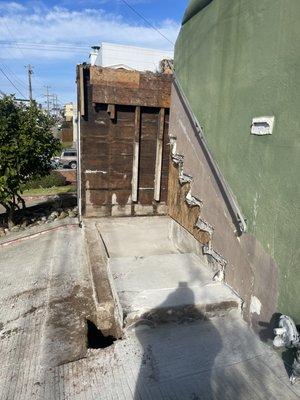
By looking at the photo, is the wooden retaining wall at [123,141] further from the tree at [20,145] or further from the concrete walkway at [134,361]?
the concrete walkway at [134,361]

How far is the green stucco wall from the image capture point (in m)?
2.76

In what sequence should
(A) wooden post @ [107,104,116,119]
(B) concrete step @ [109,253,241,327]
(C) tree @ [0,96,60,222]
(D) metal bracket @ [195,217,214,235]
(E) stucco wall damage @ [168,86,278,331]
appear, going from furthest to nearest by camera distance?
(C) tree @ [0,96,60,222] < (A) wooden post @ [107,104,116,119] < (D) metal bracket @ [195,217,214,235] < (B) concrete step @ [109,253,241,327] < (E) stucco wall damage @ [168,86,278,331]

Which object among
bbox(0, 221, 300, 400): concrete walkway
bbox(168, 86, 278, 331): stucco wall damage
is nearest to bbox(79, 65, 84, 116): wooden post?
bbox(168, 86, 278, 331): stucco wall damage

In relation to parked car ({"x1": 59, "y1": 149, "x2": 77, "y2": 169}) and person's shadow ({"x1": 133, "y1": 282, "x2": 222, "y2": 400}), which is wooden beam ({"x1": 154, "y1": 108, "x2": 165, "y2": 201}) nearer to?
person's shadow ({"x1": 133, "y1": 282, "x2": 222, "y2": 400})

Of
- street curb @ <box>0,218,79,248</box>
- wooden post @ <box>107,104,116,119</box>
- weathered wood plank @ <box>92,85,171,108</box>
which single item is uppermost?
weathered wood plank @ <box>92,85,171,108</box>

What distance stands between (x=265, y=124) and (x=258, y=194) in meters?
0.71

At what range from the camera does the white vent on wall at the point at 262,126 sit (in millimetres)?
3012

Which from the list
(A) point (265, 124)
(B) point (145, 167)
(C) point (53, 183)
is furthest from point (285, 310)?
(C) point (53, 183)

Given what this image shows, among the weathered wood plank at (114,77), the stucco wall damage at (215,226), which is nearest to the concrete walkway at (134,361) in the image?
the stucco wall damage at (215,226)

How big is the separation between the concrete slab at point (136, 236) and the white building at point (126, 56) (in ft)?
72.3

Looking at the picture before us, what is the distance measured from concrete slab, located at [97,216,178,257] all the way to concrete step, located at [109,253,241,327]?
117 centimetres

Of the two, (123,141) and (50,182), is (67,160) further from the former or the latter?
(123,141)

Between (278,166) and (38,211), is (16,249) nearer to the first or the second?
(38,211)

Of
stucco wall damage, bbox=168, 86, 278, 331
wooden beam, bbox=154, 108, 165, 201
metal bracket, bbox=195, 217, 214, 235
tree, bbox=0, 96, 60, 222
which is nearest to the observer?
stucco wall damage, bbox=168, 86, 278, 331
